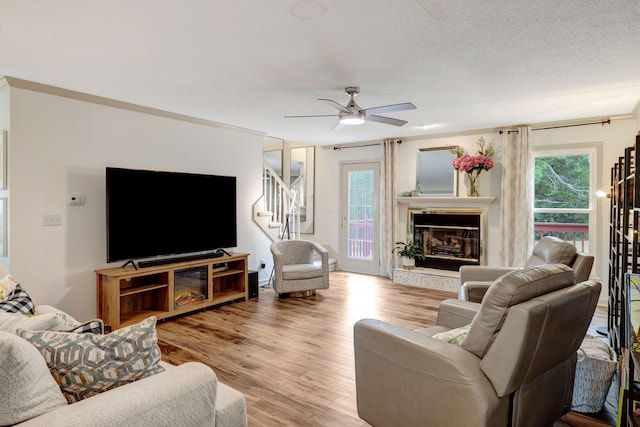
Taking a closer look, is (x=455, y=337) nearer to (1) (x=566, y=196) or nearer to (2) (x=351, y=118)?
(2) (x=351, y=118)

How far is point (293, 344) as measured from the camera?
137 inches

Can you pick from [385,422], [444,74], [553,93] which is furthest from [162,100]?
[553,93]

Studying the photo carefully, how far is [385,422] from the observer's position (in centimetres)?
198

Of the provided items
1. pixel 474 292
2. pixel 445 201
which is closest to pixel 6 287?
pixel 474 292

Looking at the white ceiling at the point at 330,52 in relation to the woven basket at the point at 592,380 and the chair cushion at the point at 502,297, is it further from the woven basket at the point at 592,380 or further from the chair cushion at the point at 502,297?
the woven basket at the point at 592,380

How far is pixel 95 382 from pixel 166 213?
125 inches

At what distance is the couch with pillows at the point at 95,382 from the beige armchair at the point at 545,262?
2.50 metres

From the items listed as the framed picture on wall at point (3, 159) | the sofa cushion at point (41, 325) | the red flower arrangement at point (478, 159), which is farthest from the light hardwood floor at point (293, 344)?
the framed picture on wall at point (3, 159)

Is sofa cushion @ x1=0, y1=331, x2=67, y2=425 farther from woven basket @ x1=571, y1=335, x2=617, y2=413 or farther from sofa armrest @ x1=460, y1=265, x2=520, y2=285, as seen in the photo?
sofa armrest @ x1=460, y1=265, x2=520, y2=285

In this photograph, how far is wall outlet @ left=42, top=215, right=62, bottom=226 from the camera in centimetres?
357

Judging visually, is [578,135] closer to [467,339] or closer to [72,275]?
[467,339]

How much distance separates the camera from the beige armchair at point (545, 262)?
304 centimetres

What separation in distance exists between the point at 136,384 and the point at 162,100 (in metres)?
3.40

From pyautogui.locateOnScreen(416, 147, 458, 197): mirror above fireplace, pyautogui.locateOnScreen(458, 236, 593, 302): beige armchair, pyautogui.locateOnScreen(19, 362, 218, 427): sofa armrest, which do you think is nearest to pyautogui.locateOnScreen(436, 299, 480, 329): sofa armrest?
pyautogui.locateOnScreen(458, 236, 593, 302): beige armchair
